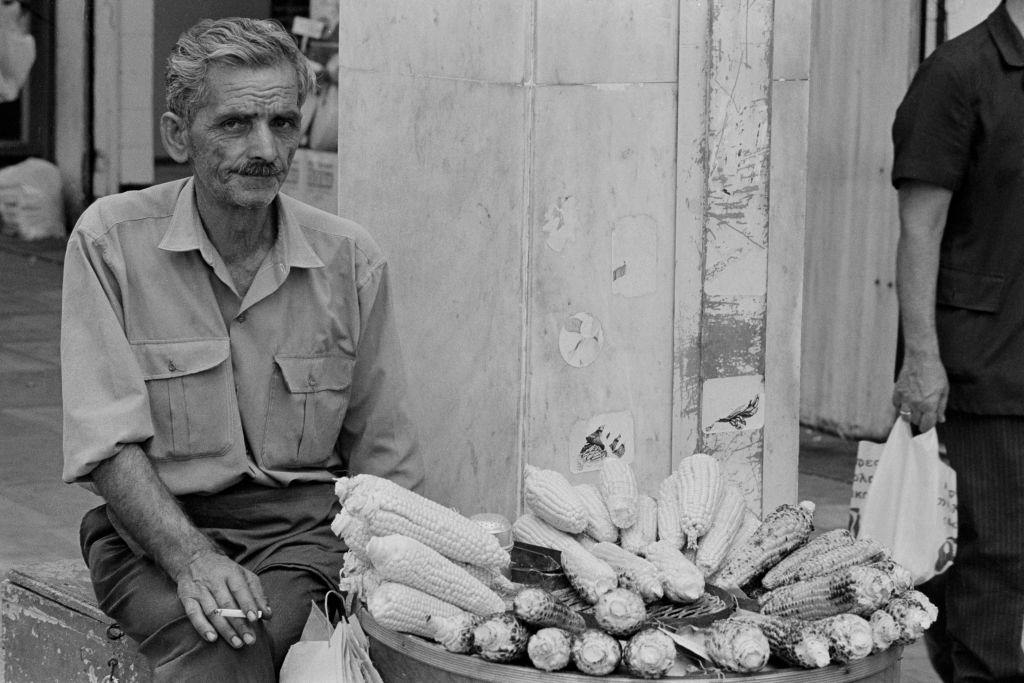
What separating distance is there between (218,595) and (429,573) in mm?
368

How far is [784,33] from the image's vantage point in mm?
4121

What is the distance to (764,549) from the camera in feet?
9.77

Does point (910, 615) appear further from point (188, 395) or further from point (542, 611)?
point (188, 395)

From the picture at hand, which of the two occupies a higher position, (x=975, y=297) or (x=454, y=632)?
(x=975, y=297)

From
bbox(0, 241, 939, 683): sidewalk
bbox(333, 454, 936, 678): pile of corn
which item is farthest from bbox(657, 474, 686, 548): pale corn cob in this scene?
bbox(0, 241, 939, 683): sidewalk

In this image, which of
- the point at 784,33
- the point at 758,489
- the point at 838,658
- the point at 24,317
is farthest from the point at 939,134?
the point at 24,317

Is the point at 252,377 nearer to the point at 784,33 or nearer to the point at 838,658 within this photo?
the point at 838,658

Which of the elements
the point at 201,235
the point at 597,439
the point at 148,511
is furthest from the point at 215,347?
the point at 597,439

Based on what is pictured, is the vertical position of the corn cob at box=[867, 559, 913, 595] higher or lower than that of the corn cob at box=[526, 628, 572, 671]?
higher

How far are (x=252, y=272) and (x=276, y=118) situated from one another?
12.0 inches

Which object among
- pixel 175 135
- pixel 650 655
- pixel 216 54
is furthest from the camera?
pixel 175 135

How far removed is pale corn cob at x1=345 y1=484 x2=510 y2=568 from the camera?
270 centimetres

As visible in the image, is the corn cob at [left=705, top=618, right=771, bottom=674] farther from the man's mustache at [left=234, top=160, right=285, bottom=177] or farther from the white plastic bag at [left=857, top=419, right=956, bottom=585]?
the man's mustache at [left=234, top=160, right=285, bottom=177]

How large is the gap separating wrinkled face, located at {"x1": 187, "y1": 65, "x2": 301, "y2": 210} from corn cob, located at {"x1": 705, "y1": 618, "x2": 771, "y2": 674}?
1144mm
